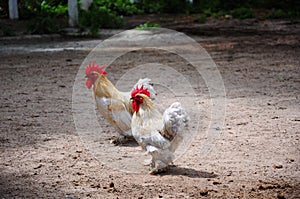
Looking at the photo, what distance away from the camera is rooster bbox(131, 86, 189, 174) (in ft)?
16.3

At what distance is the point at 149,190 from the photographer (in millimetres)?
4824

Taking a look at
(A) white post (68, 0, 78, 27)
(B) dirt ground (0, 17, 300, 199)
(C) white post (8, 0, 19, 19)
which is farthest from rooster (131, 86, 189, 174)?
(C) white post (8, 0, 19, 19)

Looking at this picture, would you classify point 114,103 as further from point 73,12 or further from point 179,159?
point 73,12

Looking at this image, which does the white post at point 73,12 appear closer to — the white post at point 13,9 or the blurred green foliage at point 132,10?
the blurred green foliage at point 132,10

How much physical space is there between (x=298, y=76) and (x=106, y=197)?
644 cm

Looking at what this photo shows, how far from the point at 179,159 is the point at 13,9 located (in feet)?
50.4

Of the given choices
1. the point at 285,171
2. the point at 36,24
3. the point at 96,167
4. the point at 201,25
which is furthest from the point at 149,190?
the point at 201,25

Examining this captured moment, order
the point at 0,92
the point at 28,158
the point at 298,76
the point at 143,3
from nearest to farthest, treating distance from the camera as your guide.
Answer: the point at 28,158 < the point at 0,92 < the point at 298,76 < the point at 143,3

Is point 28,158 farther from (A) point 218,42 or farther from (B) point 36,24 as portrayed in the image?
(B) point 36,24

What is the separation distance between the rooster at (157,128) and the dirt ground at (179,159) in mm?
220

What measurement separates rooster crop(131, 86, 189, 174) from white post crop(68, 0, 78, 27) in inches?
494

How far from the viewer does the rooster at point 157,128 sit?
4.98 m

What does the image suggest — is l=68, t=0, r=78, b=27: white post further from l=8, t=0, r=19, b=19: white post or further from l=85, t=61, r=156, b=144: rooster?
l=85, t=61, r=156, b=144: rooster

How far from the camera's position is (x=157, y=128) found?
525cm
